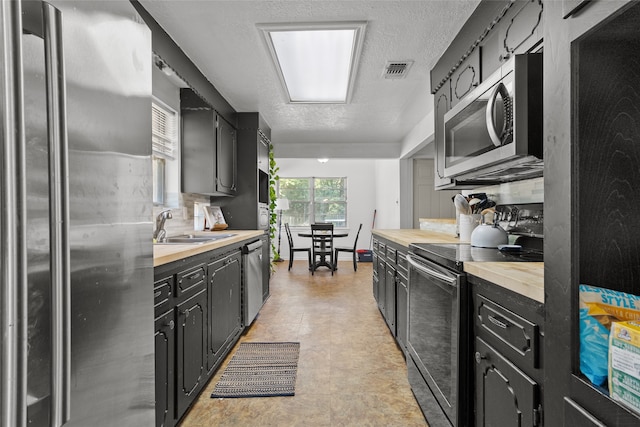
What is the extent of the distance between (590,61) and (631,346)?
0.55 metres

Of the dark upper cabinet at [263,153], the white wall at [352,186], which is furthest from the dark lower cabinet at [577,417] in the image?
the white wall at [352,186]

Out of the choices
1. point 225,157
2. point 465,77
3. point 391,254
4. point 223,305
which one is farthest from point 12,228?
point 225,157

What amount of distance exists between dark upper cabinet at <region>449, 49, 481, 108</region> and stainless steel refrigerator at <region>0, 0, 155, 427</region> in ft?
5.66

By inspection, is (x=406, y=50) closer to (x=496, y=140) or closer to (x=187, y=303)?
(x=496, y=140)

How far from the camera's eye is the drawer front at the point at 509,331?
0.98m

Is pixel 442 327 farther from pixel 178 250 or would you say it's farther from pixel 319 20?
pixel 319 20

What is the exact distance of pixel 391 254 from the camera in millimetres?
3035

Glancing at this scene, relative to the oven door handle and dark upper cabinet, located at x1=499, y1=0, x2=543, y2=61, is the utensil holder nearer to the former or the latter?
the oven door handle

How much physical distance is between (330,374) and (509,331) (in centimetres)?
160

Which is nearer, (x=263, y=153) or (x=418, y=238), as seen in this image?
(x=418, y=238)

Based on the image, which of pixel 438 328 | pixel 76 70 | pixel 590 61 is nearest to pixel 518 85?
pixel 590 61

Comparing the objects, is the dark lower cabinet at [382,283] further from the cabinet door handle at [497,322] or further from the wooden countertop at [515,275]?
the cabinet door handle at [497,322]

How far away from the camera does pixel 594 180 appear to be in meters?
0.73

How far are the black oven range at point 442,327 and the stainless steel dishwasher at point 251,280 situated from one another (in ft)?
5.10
